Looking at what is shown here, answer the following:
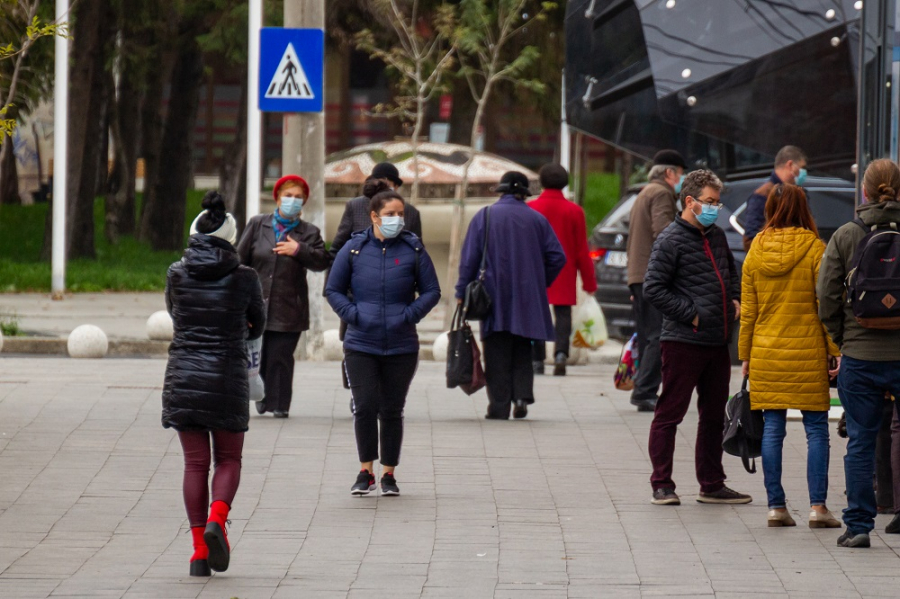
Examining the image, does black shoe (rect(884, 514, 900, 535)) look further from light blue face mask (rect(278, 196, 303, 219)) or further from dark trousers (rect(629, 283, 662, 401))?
light blue face mask (rect(278, 196, 303, 219))

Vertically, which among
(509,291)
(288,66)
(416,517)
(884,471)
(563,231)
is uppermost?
(288,66)

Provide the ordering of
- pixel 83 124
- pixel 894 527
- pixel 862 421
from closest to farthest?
pixel 862 421
pixel 894 527
pixel 83 124

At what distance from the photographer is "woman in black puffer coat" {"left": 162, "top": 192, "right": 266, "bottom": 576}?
6.21 m

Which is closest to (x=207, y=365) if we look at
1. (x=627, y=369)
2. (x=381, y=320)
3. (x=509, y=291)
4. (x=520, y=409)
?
(x=381, y=320)

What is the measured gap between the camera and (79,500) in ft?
24.9

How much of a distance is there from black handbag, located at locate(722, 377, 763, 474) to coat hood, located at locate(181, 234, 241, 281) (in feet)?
8.14

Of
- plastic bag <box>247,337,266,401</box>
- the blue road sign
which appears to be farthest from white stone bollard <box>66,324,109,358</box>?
plastic bag <box>247,337,266,401</box>

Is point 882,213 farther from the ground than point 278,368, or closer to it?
farther from the ground

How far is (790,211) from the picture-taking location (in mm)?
7105

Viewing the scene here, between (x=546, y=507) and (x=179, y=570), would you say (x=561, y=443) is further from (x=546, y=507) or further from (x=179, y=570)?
(x=179, y=570)

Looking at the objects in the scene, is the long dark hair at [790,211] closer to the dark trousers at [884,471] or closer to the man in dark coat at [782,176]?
the dark trousers at [884,471]

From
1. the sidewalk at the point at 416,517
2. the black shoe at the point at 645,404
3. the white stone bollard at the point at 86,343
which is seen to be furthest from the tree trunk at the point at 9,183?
the black shoe at the point at 645,404

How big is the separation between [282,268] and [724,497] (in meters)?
3.60

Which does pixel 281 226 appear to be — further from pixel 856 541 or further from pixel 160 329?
pixel 160 329
